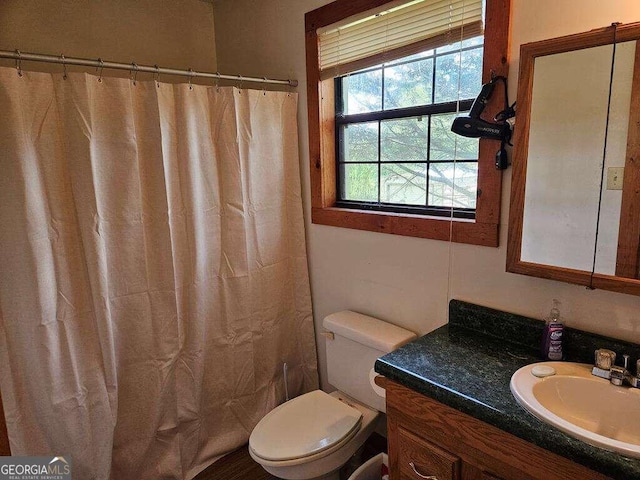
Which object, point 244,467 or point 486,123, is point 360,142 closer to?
point 486,123

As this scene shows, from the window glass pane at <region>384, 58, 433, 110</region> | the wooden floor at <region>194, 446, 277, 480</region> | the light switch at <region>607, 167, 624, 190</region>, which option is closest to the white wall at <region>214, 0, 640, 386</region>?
the light switch at <region>607, 167, 624, 190</region>

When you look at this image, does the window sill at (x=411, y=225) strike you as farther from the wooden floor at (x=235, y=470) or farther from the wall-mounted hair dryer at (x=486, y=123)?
the wooden floor at (x=235, y=470)

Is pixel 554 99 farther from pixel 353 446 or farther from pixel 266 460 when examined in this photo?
pixel 266 460

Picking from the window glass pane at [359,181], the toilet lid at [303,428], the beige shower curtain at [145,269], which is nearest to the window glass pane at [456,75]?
the window glass pane at [359,181]

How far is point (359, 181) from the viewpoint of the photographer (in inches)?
81.7

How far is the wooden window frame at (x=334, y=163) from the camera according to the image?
4.50 ft

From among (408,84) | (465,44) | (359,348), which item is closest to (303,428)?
(359,348)

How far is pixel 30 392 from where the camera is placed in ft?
5.08

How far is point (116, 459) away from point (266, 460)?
0.77 m

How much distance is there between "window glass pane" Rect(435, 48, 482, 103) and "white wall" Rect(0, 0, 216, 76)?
1.50 meters

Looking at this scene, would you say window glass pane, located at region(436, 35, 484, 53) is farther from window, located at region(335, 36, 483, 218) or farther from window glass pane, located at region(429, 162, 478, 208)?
window glass pane, located at region(429, 162, 478, 208)

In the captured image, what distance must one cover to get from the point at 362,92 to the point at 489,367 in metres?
1.36

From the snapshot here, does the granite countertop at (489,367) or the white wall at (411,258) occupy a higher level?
the white wall at (411,258)

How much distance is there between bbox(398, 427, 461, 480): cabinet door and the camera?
120 centimetres
